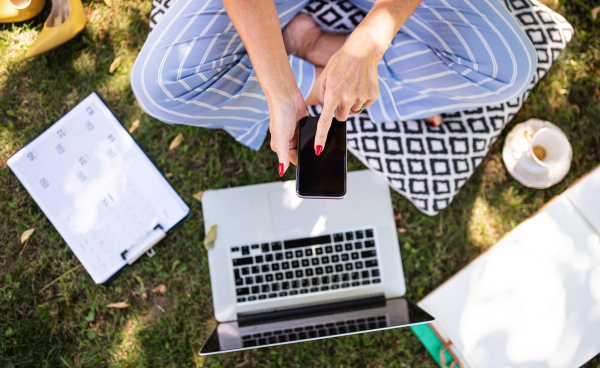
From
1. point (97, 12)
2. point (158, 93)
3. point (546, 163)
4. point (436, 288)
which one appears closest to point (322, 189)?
point (158, 93)

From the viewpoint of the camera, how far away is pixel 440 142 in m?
1.80

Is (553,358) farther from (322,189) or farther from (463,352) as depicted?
(322,189)

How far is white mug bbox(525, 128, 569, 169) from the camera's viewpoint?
5.49ft

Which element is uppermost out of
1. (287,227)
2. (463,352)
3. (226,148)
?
(226,148)

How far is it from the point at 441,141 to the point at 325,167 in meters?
0.87

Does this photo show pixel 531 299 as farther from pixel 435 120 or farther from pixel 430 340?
pixel 435 120

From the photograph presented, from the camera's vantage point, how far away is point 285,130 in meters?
1.17

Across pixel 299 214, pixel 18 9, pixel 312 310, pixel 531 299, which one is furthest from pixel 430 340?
pixel 18 9

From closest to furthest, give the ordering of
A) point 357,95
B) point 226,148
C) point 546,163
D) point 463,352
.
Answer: point 357,95
point 463,352
point 546,163
point 226,148

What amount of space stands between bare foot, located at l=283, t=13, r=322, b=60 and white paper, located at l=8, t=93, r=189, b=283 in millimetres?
818

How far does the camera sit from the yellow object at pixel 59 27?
1.80 meters

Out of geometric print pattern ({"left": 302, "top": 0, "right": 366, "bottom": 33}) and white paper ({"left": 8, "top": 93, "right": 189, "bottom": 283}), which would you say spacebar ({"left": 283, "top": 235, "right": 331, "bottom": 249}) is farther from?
geometric print pattern ({"left": 302, "top": 0, "right": 366, "bottom": 33})

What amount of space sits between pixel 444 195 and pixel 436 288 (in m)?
0.43

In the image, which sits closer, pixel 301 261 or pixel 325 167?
pixel 325 167
